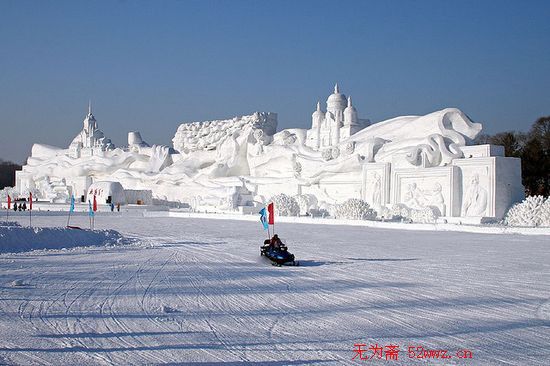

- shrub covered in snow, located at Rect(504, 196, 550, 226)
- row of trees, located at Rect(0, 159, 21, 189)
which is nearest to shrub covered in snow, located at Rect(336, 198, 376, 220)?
shrub covered in snow, located at Rect(504, 196, 550, 226)

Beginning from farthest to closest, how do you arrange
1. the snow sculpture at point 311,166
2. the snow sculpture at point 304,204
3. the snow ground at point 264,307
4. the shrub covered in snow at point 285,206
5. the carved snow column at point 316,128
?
the carved snow column at point 316,128
the snow sculpture at point 304,204
the shrub covered in snow at point 285,206
the snow sculpture at point 311,166
the snow ground at point 264,307

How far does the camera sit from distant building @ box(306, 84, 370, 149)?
122ft

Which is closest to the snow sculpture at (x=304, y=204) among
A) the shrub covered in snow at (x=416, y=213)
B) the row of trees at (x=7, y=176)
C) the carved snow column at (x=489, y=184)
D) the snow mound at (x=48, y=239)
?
the shrub covered in snow at (x=416, y=213)

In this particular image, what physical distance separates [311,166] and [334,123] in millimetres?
3894

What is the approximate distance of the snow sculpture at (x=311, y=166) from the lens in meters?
26.1

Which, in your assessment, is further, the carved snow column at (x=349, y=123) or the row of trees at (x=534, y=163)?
the carved snow column at (x=349, y=123)

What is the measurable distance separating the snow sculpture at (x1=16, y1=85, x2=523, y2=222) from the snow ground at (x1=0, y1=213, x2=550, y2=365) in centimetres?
1319

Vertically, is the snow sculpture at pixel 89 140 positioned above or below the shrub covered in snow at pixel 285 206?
above

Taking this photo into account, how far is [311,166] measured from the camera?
35656 millimetres

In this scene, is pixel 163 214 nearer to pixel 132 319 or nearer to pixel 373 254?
pixel 373 254

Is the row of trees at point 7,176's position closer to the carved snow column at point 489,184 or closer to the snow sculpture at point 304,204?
the snow sculpture at point 304,204

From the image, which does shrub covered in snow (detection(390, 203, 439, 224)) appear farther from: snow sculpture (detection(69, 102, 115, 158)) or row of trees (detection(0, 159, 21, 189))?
row of trees (detection(0, 159, 21, 189))

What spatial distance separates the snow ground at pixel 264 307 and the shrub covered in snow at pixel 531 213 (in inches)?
405

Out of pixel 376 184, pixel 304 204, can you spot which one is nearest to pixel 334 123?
pixel 304 204
